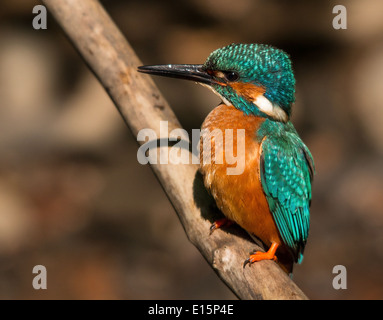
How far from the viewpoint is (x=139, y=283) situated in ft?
18.4

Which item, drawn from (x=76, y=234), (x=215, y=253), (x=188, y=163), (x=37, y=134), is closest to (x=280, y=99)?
(x=188, y=163)

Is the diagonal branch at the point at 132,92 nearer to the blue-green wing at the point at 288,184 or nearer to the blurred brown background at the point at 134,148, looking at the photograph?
the blue-green wing at the point at 288,184

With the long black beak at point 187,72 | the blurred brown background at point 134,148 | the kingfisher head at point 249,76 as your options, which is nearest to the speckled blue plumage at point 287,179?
the kingfisher head at point 249,76

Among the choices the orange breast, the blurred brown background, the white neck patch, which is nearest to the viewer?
the orange breast

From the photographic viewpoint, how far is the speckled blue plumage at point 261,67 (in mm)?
2906

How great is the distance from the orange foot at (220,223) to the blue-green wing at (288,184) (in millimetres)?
245

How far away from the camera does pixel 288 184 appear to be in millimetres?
3012

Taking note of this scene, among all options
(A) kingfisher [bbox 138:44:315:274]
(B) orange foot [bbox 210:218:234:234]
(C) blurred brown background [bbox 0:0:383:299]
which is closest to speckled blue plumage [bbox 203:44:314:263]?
(A) kingfisher [bbox 138:44:315:274]

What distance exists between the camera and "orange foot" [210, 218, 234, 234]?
9.64 feet

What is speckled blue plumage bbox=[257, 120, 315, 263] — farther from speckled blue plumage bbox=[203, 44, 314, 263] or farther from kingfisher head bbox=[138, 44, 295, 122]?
kingfisher head bbox=[138, 44, 295, 122]

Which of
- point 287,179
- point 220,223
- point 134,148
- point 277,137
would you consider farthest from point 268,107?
point 134,148

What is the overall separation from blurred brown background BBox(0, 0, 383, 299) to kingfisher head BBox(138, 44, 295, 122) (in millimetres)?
2915

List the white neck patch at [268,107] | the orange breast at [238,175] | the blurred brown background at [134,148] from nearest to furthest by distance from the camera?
the orange breast at [238,175] < the white neck patch at [268,107] < the blurred brown background at [134,148]

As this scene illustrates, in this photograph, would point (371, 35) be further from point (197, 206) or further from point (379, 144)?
point (197, 206)
